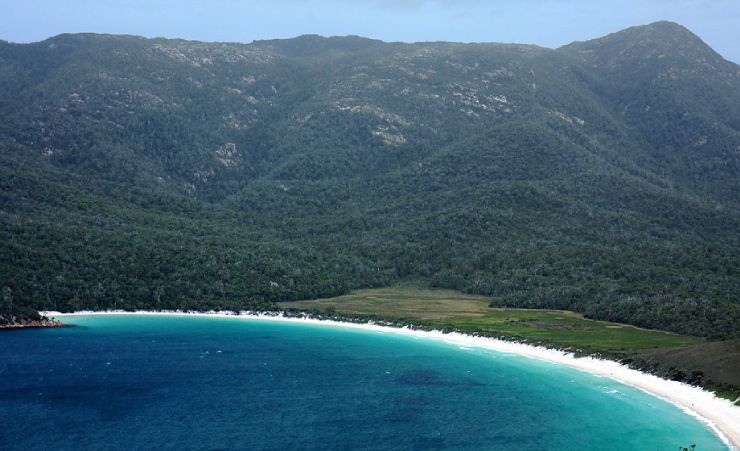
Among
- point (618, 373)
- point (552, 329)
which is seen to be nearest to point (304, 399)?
point (618, 373)

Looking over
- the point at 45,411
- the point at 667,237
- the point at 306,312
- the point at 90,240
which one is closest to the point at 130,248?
the point at 90,240

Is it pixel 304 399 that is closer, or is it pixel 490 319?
pixel 304 399

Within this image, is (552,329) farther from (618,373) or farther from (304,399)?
(304,399)

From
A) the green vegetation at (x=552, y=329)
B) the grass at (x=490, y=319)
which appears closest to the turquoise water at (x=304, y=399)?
the green vegetation at (x=552, y=329)

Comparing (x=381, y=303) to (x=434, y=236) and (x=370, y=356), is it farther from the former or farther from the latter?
(x=370, y=356)

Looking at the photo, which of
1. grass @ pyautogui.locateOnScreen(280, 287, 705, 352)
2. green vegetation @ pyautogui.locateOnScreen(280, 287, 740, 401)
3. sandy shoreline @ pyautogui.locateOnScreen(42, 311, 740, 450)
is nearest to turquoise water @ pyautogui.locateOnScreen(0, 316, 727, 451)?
sandy shoreline @ pyautogui.locateOnScreen(42, 311, 740, 450)

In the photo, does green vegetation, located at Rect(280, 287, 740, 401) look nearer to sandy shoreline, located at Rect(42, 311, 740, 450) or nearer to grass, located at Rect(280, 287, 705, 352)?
grass, located at Rect(280, 287, 705, 352)
